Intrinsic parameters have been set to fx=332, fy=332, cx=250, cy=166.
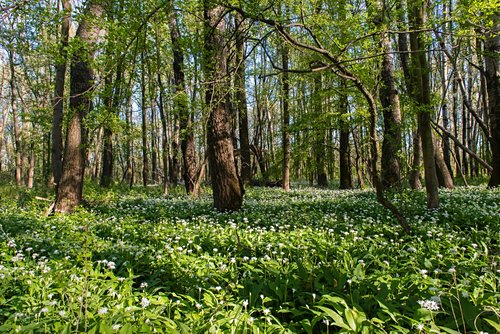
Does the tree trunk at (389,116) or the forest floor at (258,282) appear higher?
the tree trunk at (389,116)

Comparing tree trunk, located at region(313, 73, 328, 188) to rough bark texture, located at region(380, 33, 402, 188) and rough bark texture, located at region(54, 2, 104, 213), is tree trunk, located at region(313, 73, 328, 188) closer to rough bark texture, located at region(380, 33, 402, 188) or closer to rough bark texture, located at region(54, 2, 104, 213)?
rough bark texture, located at region(380, 33, 402, 188)

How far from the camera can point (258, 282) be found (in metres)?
3.39

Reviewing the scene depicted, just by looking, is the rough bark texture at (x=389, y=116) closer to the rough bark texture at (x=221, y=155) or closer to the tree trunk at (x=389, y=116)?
the tree trunk at (x=389, y=116)

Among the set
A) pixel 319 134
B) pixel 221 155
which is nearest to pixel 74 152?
pixel 221 155

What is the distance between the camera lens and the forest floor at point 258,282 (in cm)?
246

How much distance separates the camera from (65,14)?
22.4 feet

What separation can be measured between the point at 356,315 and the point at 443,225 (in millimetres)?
4081

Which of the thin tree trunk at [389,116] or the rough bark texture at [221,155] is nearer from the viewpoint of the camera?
the rough bark texture at [221,155]

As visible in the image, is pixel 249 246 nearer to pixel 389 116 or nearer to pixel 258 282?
pixel 258 282

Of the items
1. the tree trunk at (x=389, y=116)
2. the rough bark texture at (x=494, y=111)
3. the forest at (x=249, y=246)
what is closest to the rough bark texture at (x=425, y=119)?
the forest at (x=249, y=246)

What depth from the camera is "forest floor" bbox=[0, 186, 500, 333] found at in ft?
8.05

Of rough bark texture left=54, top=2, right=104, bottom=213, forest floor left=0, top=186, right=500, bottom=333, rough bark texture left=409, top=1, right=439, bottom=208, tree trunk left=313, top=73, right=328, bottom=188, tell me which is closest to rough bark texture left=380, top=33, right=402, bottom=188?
tree trunk left=313, top=73, right=328, bottom=188

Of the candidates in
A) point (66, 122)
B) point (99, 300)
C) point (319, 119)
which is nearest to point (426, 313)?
point (99, 300)

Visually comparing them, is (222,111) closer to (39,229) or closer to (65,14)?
(65,14)
